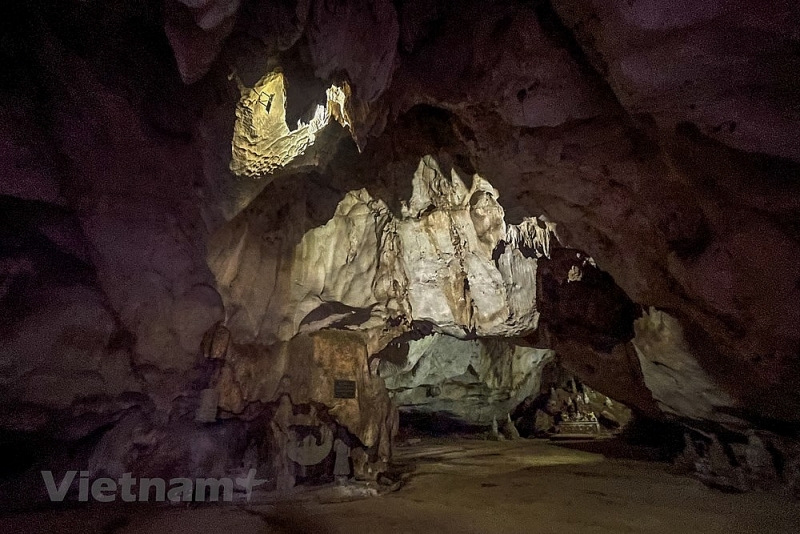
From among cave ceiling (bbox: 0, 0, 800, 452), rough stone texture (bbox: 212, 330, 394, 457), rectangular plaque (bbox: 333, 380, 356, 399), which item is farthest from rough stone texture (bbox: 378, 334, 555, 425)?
cave ceiling (bbox: 0, 0, 800, 452)

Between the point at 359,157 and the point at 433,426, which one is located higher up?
the point at 359,157

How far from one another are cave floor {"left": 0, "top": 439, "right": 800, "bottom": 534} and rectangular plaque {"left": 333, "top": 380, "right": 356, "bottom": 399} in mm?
1542

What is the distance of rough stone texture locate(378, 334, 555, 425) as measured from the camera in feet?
39.4

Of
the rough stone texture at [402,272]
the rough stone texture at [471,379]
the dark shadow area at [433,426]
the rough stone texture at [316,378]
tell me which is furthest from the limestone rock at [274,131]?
the dark shadow area at [433,426]

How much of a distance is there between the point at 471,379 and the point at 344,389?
6.48 meters

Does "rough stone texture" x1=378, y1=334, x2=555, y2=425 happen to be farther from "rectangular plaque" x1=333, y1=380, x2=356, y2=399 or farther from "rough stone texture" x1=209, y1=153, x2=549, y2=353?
"rectangular plaque" x1=333, y1=380, x2=356, y2=399

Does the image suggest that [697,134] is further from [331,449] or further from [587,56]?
[331,449]

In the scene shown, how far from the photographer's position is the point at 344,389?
23.7 ft

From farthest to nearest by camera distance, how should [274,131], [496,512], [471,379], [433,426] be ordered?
1. [433,426]
2. [471,379]
3. [274,131]
4. [496,512]

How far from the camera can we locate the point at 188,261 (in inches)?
211

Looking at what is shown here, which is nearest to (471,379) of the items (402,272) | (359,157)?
(402,272)

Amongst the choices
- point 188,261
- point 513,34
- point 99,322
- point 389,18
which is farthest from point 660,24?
point 99,322

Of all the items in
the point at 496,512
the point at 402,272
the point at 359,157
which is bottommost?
the point at 496,512

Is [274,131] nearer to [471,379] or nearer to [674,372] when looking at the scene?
[674,372]
